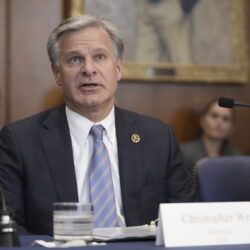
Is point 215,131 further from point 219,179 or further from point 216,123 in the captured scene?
point 219,179

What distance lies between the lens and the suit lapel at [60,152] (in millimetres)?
2791

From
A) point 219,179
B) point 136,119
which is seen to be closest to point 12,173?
point 136,119

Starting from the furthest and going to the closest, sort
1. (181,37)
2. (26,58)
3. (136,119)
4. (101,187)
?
1. (181,37)
2. (26,58)
3. (136,119)
4. (101,187)

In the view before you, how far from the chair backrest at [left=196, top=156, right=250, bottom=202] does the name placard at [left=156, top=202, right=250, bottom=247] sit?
1108 mm

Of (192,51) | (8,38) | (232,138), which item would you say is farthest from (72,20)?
(232,138)

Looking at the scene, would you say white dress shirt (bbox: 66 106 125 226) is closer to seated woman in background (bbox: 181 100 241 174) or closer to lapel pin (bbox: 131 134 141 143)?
lapel pin (bbox: 131 134 141 143)

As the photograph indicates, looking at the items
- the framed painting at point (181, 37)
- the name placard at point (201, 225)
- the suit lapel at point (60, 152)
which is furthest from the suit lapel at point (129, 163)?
the framed painting at point (181, 37)

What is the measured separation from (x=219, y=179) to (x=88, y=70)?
77cm

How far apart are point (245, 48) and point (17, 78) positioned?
2184 millimetres

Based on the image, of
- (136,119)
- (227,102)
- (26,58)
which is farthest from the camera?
(26,58)

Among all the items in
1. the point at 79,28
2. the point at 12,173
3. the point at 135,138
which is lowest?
the point at 12,173

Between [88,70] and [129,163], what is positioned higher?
[88,70]

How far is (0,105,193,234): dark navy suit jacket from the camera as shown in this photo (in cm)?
281

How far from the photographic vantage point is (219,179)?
3020 mm
